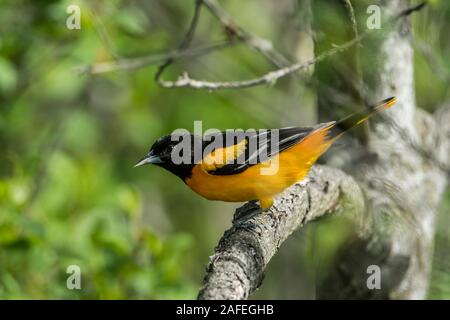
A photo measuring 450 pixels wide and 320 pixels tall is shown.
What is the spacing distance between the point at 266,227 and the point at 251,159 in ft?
2.49

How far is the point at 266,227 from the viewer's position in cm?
397

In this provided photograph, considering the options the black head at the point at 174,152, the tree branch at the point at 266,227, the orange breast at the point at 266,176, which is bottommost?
the tree branch at the point at 266,227

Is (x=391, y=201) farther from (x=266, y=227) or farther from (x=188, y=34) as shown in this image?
(x=188, y=34)

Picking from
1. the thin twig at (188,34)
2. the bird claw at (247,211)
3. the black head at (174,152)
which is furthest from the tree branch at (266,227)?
the thin twig at (188,34)

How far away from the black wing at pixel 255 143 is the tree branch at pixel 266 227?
0.26m

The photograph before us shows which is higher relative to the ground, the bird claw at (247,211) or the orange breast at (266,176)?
the orange breast at (266,176)

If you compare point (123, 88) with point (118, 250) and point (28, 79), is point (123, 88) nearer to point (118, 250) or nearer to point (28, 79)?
point (28, 79)

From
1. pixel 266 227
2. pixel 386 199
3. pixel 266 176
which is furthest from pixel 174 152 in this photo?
pixel 386 199

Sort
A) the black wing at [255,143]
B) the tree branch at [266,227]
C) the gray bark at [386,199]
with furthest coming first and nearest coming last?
the black wing at [255,143] < the gray bark at [386,199] < the tree branch at [266,227]

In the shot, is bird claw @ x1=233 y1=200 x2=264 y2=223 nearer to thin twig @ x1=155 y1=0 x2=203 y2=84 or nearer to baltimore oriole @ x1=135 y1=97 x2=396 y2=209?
baltimore oriole @ x1=135 y1=97 x2=396 y2=209

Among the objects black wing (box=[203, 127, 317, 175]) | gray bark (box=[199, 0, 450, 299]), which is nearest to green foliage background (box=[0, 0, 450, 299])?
gray bark (box=[199, 0, 450, 299])

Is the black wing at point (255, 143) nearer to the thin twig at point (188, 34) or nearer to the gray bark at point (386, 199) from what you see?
the gray bark at point (386, 199)

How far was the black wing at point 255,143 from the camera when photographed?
4617mm

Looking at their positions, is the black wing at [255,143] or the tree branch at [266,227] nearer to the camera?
the tree branch at [266,227]
